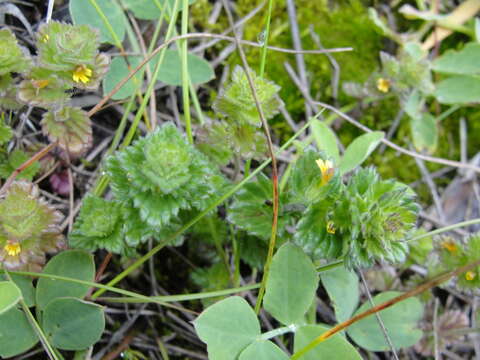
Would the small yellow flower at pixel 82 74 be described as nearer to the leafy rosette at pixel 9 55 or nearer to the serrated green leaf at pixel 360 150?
the leafy rosette at pixel 9 55

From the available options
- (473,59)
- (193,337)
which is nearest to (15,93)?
(193,337)

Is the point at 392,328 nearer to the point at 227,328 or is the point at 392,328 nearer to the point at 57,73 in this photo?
the point at 227,328

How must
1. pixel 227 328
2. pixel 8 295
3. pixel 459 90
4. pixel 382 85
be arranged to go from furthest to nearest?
pixel 459 90, pixel 382 85, pixel 227 328, pixel 8 295

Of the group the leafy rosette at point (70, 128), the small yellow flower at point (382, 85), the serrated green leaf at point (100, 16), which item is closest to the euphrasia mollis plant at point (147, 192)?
the leafy rosette at point (70, 128)

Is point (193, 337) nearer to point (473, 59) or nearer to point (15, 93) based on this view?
point (15, 93)

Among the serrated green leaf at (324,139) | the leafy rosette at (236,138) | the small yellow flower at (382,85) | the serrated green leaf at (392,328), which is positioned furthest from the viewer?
the small yellow flower at (382,85)

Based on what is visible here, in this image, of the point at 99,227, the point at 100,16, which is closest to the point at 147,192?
the point at 99,227
